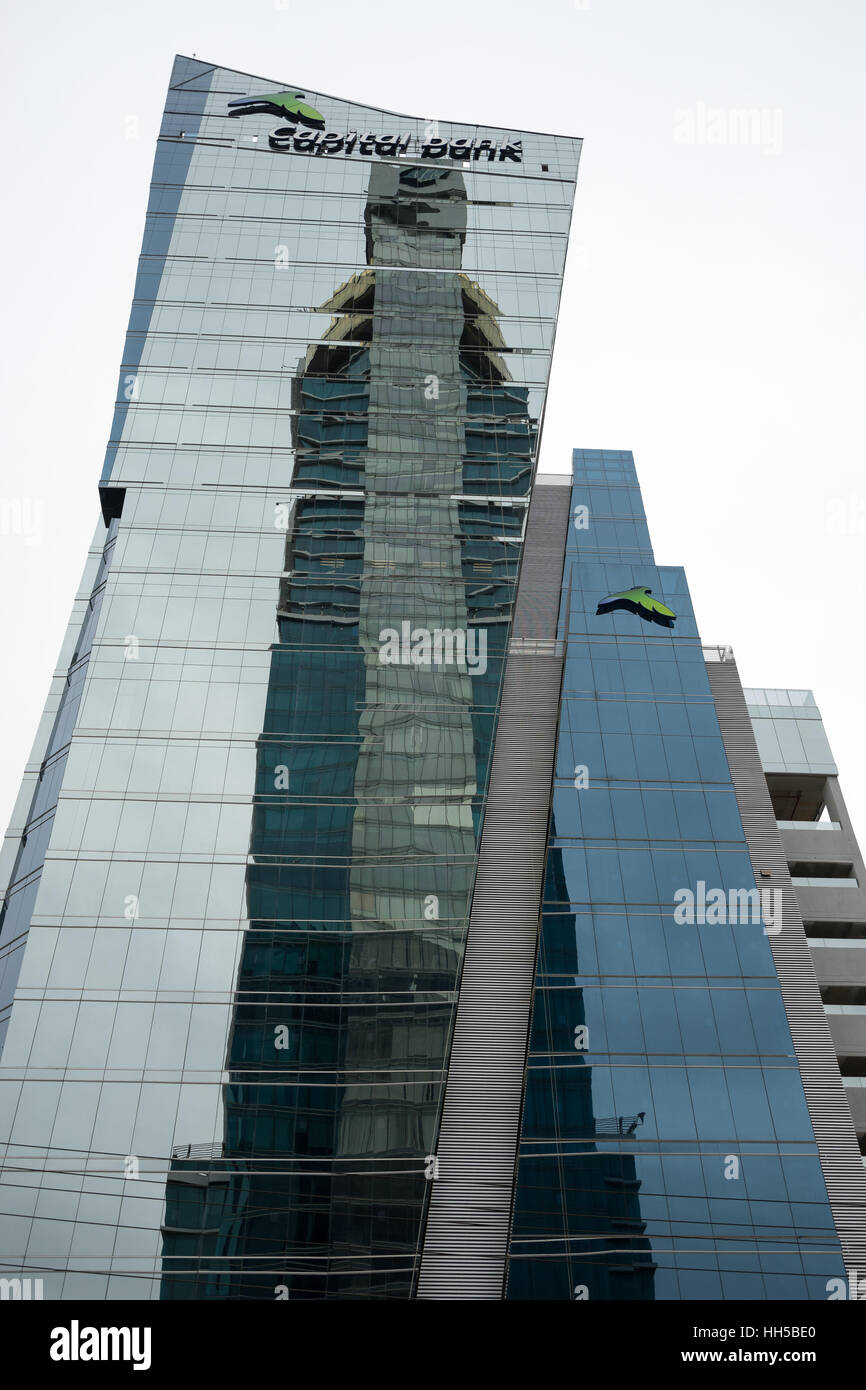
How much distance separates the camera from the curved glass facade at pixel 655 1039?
1566 inches

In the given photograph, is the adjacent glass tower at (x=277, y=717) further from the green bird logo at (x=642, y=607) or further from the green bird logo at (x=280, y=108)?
the green bird logo at (x=642, y=607)

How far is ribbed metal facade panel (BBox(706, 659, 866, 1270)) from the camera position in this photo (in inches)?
1640

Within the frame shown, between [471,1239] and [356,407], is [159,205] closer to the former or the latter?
[356,407]

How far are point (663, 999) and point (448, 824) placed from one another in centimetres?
1085

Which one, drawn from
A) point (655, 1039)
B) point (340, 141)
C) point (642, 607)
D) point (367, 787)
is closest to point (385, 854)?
point (367, 787)

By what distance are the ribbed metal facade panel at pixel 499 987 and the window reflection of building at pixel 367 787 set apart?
227 centimetres

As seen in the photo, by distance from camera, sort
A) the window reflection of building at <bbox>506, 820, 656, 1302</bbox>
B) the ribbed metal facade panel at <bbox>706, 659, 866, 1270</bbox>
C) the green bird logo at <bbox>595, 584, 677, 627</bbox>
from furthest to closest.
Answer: the green bird logo at <bbox>595, 584, 677, 627</bbox> < the ribbed metal facade panel at <bbox>706, 659, 866, 1270</bbox> < the window reflection of building at <bbox>506, 820, 656, 1302</bbox>

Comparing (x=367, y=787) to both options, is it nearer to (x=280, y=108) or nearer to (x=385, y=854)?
(x=385, y=854)

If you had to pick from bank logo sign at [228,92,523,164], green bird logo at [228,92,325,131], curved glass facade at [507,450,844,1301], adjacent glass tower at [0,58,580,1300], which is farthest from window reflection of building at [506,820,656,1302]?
green bird logo at [228,92,325,131]

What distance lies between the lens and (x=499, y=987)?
4825 cm

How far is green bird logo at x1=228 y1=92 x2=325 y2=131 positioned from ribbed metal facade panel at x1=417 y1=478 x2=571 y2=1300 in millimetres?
34760

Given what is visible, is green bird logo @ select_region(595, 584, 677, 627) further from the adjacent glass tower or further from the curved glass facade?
the adjacent glass tower

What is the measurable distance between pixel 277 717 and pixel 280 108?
46682 mm
